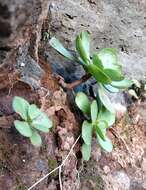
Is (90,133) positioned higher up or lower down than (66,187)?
higher up

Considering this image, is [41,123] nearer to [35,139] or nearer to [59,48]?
[35,139]

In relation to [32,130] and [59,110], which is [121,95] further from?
[32,130]

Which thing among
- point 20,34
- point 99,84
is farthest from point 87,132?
point 20,34

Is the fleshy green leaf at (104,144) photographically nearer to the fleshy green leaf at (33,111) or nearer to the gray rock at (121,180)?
the gray rock at (121,180)

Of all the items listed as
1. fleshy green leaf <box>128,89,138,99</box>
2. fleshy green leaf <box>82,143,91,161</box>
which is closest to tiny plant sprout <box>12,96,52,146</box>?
fleshy green leaf <box>82,143,91,161</box>

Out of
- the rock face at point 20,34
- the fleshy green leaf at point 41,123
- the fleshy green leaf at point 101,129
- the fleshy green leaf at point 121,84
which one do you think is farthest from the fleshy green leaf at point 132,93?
the fleshy green leaf at point 41,123

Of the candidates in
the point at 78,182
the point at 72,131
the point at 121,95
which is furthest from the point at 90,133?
the point at 121,95
